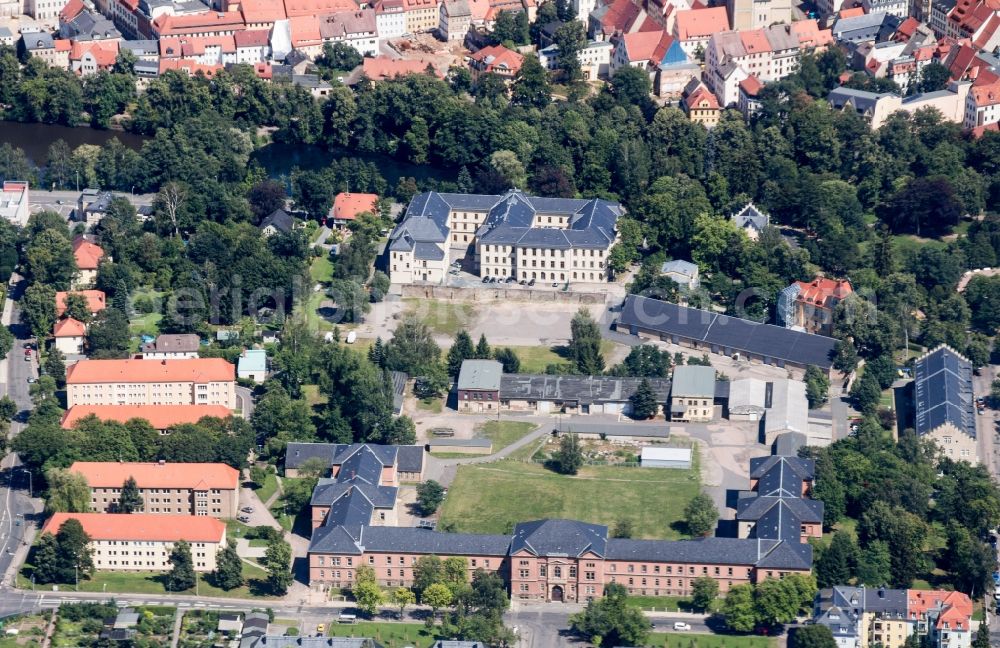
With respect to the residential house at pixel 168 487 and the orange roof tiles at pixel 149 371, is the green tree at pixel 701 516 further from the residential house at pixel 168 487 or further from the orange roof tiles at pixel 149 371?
the orange roof tiles at pixel 149 371

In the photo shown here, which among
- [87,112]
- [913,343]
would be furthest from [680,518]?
[87,112]

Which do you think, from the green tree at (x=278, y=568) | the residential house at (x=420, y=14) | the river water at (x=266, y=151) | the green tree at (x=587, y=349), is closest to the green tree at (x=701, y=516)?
the green tree at (x=587, y=349)

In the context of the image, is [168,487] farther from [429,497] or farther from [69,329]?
[69,329]

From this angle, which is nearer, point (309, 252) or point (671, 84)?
point (309, 252)

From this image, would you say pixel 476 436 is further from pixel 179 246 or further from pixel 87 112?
pixel 87 112

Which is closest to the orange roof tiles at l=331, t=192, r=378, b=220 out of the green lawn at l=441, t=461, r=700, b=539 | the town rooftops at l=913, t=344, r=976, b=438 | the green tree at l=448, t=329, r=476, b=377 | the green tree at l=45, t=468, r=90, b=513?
the green tree at l=448, t=329, r=476, b=377

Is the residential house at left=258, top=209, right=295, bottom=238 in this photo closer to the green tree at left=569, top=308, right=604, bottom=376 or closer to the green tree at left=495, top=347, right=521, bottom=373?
the green tree at left=495, top=347, right=521, bottom=373

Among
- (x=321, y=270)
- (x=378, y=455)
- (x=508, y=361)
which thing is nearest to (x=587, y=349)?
(x=508, y=361)

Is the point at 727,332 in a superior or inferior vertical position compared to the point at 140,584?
superior
